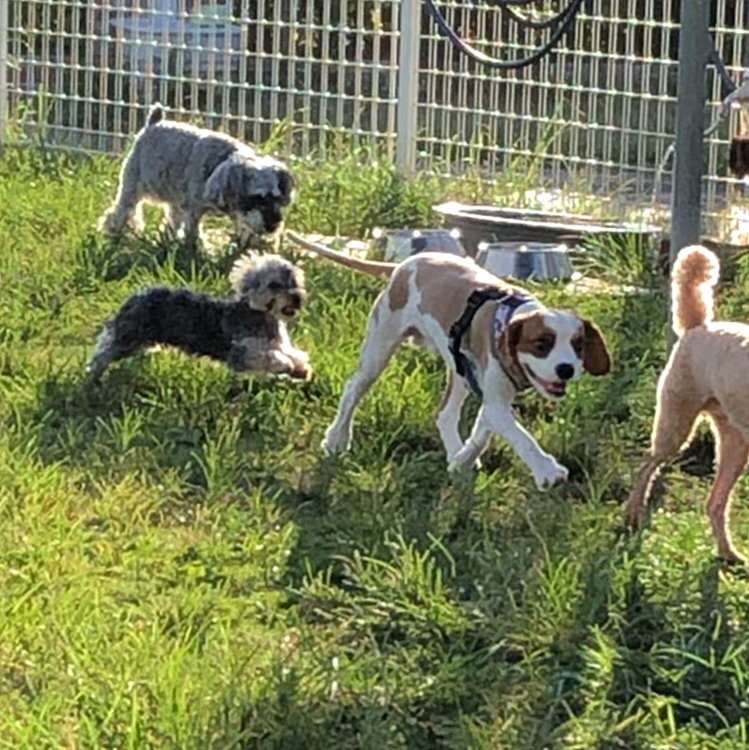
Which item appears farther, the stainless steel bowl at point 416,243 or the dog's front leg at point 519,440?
the stainless steel bowl at point 416,243

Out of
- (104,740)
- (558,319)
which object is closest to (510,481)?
(558,319)

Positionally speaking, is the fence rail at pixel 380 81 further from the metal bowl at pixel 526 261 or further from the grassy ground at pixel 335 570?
the grassy ground at pixel 335 570

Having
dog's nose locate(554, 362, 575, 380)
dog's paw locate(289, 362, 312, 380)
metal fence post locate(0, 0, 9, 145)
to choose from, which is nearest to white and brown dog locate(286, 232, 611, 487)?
dog's nose locate(554, 362, 575, 380)

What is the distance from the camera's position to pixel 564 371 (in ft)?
16.5

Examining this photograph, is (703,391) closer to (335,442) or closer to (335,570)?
(335,570)

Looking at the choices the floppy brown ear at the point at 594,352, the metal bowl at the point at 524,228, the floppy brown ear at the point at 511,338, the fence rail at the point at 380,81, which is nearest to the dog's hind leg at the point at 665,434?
the floppy brown ear at the point at 594,352

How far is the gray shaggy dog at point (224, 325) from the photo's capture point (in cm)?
634

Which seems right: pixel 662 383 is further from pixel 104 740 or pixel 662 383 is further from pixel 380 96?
pixel 380 96

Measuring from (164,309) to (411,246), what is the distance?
1499mm

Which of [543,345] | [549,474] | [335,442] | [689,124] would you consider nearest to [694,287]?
[543,345]

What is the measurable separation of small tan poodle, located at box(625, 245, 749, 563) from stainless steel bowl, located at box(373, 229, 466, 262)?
8.24 ft

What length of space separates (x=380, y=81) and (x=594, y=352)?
5.13 meters

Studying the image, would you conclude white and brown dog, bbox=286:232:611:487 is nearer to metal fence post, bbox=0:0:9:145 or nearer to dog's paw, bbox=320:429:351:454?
dog's paw, bbox=320:429:351:454

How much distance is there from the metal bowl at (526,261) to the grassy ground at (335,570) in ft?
1.84
